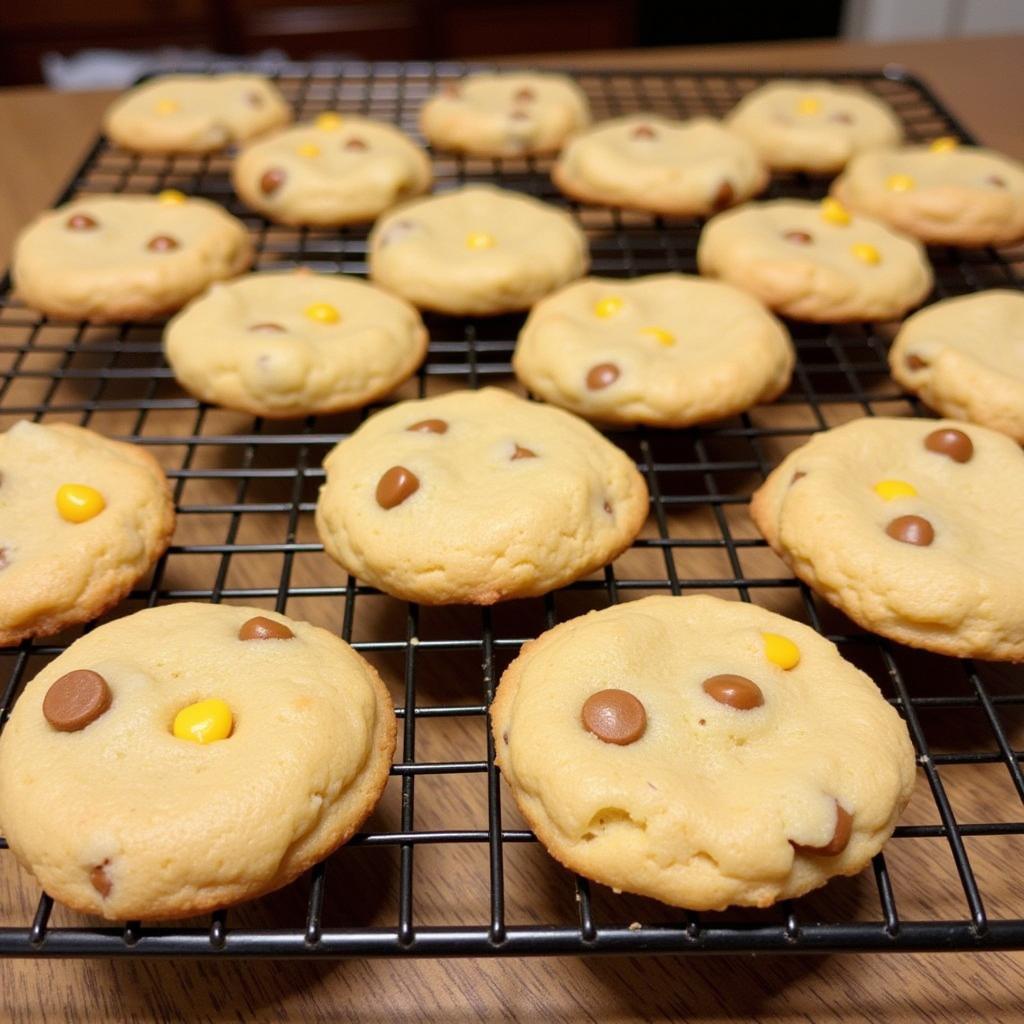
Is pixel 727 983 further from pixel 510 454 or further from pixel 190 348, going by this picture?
pixel 190 348

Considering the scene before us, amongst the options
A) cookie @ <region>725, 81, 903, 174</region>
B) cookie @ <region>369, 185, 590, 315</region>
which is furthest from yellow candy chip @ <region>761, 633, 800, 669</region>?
cookie @ <region>725, 81, 903, 174</region>

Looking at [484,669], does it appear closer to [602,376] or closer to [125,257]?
[602,376]

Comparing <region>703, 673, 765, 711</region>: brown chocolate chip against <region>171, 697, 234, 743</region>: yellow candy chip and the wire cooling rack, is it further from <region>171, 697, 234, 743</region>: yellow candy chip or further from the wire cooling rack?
<region>171, 697, 234, 743</region>: yellow candy chip

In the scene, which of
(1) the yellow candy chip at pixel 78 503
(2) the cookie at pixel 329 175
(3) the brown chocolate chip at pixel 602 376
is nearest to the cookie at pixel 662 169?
(2) the cookie at pixel 329 175

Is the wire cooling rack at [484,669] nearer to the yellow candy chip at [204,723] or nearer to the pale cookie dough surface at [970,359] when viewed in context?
the pale cookie dough surface at [970,359]

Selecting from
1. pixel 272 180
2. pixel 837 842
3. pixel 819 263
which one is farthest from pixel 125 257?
pixel 837 842

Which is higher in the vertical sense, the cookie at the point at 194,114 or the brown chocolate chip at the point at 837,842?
the cookie at the point at 194,114
